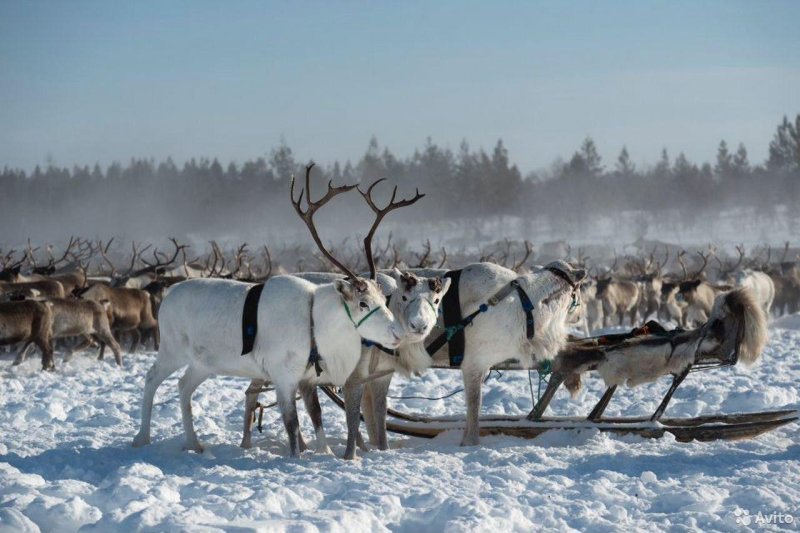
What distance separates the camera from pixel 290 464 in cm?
641

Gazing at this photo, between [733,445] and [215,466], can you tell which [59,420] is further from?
[733,445]

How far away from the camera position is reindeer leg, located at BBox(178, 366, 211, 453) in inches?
280

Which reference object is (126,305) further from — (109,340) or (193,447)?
(193,447)

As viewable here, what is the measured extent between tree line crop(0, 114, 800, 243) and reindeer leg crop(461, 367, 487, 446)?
6416 centimetres

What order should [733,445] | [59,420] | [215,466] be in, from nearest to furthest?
[215,466] < [733,445] < [59,420]

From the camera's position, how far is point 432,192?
78.1m

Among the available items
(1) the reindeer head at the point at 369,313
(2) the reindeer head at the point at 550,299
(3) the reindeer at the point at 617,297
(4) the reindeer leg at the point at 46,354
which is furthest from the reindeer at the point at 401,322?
(3) the reindeer at the point at 617,297

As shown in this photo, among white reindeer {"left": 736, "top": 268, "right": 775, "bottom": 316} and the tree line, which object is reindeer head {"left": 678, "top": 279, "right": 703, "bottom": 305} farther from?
the tree line

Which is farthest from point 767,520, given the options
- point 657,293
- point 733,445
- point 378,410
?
point 657,293

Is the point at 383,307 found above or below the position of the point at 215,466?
above

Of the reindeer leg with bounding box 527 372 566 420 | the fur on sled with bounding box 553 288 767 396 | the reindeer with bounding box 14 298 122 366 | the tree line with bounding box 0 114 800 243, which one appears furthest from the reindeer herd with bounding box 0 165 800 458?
the tree line with bounding box 0 114 800 243

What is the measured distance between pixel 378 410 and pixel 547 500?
2370mm

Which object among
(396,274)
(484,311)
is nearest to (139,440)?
(396,274)

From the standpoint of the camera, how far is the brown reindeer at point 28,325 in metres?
12.5
